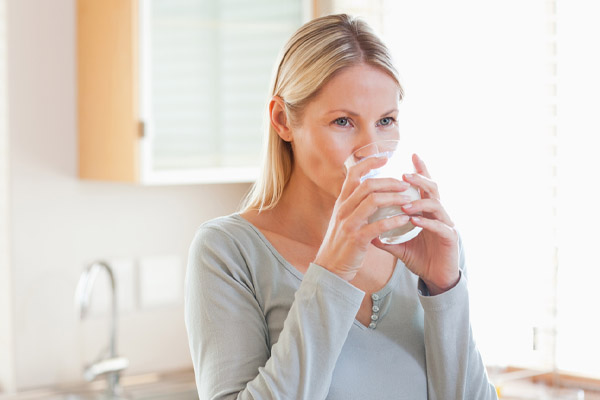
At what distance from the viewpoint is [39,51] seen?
2545 millimetres

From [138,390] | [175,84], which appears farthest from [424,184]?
[138,390]

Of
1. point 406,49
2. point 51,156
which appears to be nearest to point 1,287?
point 51,156

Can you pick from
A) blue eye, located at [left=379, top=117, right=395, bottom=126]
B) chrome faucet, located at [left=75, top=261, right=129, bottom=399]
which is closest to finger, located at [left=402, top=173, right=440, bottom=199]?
blue eye, located at [left=379, top=117, right=395, bottom=126]

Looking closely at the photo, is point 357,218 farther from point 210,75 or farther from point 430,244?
point 210,75

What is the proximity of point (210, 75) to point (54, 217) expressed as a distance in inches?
25.7

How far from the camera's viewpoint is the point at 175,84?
2479mm

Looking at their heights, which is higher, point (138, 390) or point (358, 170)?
point (358, 170)

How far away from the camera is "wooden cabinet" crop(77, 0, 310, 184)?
2424 millimetres

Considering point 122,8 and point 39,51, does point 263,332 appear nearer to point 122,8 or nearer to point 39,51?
point 122,8

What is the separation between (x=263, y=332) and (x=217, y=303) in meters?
0.08

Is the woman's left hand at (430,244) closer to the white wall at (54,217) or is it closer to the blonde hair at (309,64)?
the blonde hair at (309,64)

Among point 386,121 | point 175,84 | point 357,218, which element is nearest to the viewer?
point 357,218

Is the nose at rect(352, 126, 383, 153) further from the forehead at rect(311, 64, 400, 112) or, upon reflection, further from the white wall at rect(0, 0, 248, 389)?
the white wall at rect(0, 0, 248, 389)

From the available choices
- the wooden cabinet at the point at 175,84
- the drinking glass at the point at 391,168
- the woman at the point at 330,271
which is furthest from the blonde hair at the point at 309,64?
the wooden cabinet at the point at 175,84
